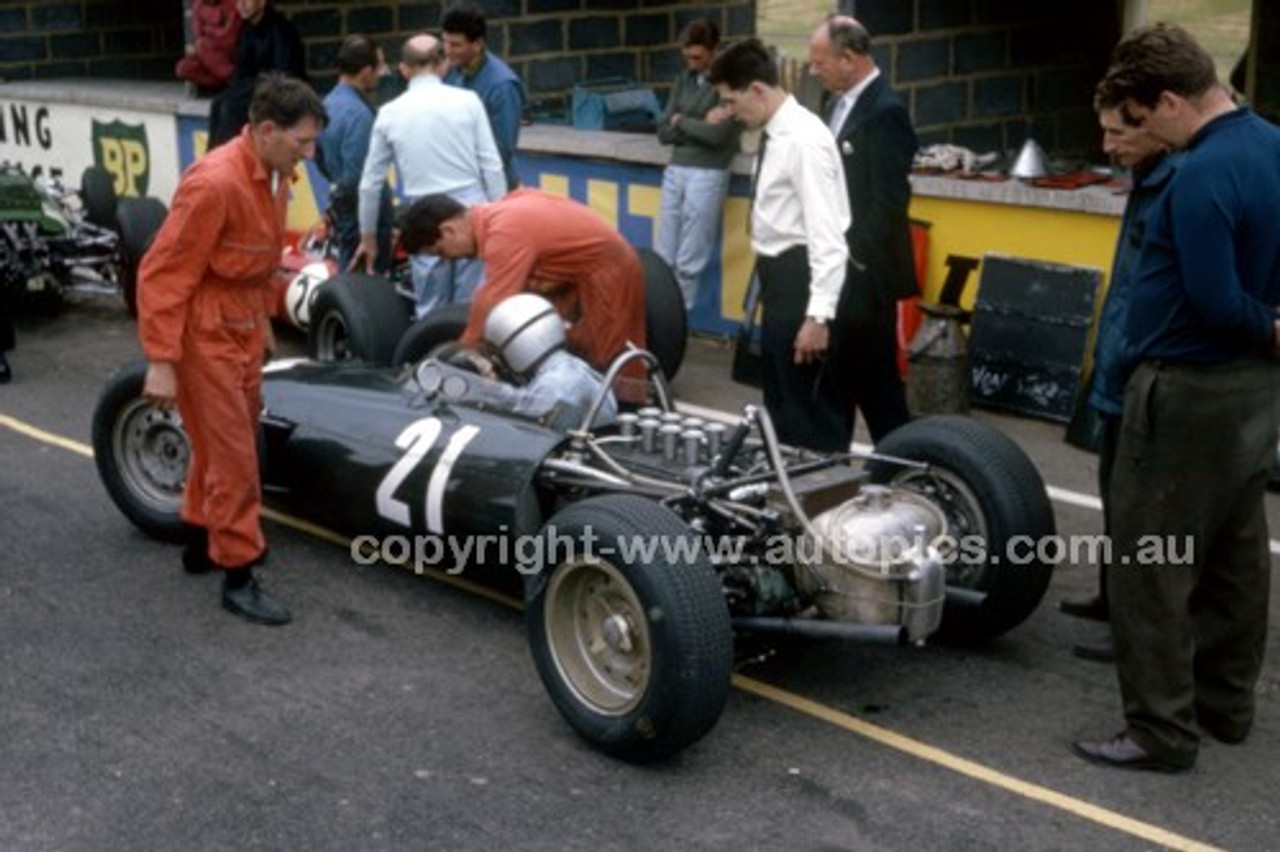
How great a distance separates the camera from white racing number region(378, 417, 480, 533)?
598 cm

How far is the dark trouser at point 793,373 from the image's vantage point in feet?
22.6

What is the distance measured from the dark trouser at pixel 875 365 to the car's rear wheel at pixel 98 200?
6676 mm

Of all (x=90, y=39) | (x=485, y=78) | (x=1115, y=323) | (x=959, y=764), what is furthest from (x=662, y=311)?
(x=90, y=39)

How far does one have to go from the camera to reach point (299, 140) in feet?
19.6

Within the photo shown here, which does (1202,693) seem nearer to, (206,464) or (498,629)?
(498,629)

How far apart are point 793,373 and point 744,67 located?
118 centimetres

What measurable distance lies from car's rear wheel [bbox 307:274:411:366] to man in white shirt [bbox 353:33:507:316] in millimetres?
163

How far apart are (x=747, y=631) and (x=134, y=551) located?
2.75 meters

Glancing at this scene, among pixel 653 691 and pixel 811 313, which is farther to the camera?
pixel 811 313

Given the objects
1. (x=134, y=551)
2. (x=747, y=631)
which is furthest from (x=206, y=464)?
(x=747, y=631)

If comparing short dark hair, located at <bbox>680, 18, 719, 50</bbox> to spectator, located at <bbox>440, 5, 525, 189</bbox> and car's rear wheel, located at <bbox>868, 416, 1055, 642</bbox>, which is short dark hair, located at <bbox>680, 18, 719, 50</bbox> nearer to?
spectator, located at <bbox>440, 5, 525, 189</bbox>

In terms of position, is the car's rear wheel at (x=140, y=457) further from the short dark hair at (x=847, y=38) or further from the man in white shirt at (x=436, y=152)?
the short dark hair at (x=847, y=38)

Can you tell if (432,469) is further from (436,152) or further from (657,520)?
(436,152)

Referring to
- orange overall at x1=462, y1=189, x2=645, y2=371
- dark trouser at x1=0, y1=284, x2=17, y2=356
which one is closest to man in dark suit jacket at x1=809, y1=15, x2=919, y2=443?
orange overall at x1=462, y1=189, x2=645, y2=371
